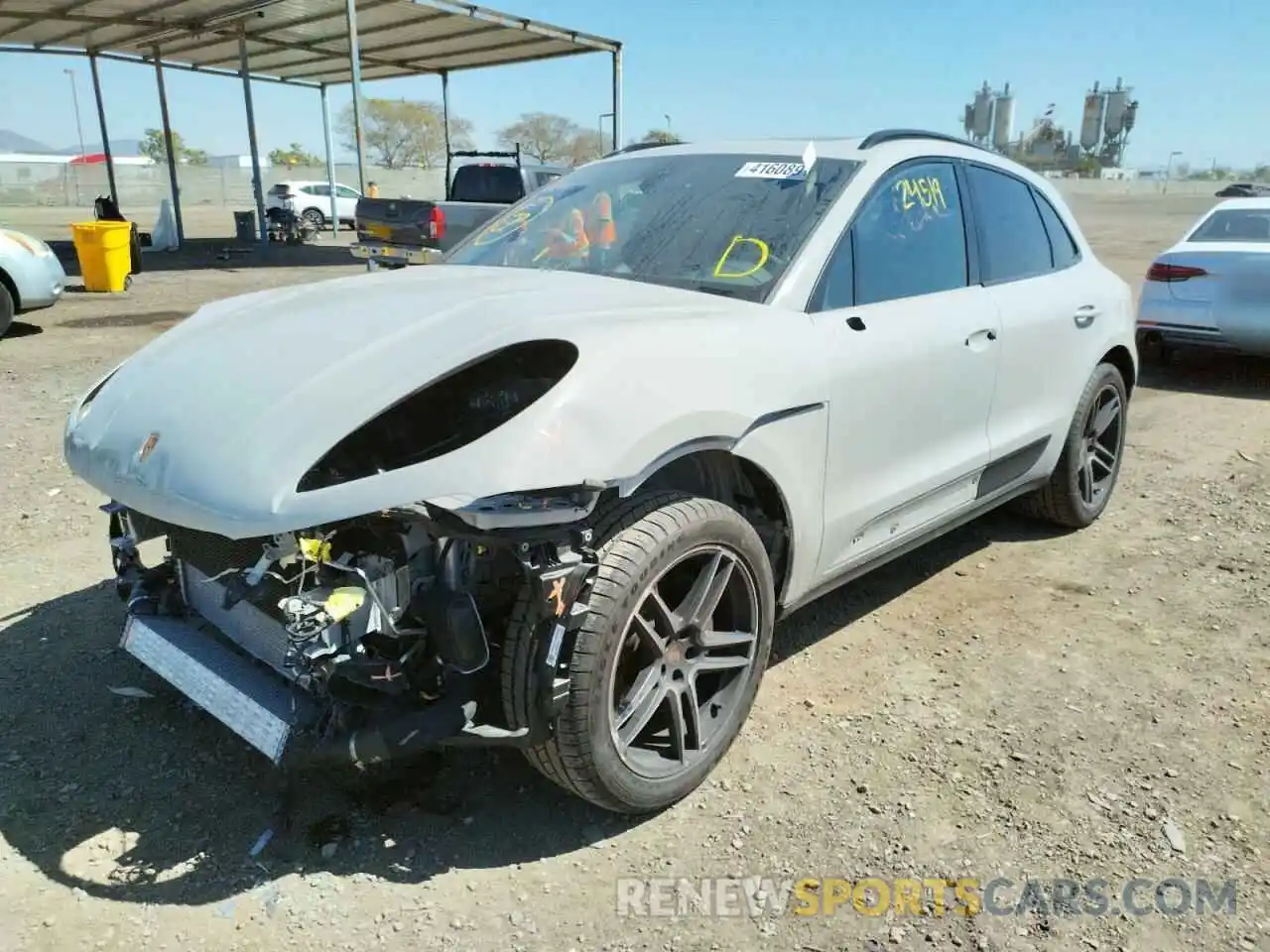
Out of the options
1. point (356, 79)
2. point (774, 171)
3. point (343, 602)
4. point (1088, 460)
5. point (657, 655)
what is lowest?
point (1088, 460)

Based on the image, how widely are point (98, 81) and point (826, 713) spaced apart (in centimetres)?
2778

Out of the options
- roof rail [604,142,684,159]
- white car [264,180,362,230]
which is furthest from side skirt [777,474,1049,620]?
white car [264,180,362,230]

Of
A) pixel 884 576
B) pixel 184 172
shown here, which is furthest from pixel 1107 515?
pixel 184 172

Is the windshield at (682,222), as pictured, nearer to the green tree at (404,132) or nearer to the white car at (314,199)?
the white car at (314,199)

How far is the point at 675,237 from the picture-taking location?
3.35 metres

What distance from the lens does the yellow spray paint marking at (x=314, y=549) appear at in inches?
Result: 89.1

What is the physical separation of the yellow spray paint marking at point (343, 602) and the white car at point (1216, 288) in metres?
8.06

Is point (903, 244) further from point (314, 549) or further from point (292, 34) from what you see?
point (292, 34)

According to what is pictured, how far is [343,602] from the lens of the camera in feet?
7.25

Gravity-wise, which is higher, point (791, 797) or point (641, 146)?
point (641, 146)

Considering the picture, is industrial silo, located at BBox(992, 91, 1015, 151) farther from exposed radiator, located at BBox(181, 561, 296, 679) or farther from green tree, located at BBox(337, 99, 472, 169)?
exposed radiator, located at BBox(181, 561, 296, 679)

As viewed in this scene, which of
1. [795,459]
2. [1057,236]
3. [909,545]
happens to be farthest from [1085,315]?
[795,459]

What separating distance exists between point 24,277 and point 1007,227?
9.87 meters

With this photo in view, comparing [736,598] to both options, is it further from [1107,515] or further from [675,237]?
[1107,515]
